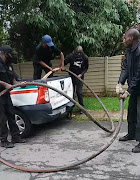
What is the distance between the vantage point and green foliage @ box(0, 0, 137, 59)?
643 centimetres

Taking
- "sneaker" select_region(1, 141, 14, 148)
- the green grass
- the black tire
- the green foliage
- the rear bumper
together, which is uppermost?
the green foliage

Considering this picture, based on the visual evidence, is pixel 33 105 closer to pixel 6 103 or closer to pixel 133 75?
pixel 6 103

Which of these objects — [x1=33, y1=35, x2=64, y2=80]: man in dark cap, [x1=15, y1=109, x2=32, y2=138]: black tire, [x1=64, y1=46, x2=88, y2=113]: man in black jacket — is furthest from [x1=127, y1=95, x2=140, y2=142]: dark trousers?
[x1=64, y1=46, x2=88, y2=113]: man in black jacket

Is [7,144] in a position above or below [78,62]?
below

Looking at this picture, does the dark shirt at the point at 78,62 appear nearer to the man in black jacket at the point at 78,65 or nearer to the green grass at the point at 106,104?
the man in black jacket at the point at 78,65

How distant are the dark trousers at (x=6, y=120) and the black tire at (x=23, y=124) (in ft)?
0.67

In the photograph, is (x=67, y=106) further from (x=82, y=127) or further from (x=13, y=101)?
(x=13, y=101)

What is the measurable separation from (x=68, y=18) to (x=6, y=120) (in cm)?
362

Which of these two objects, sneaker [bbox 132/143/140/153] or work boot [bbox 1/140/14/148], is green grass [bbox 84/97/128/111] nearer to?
sneaker [bbox 132/143/140/153]

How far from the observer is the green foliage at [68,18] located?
253 inches

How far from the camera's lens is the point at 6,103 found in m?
4.34

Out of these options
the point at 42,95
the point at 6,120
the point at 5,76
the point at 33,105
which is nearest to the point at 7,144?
the point at 6,120

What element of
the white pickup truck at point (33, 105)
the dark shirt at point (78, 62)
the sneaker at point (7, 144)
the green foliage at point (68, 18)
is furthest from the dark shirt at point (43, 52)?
the sneaker at point (7, 144)

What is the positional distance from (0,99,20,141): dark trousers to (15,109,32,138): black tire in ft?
0.67
